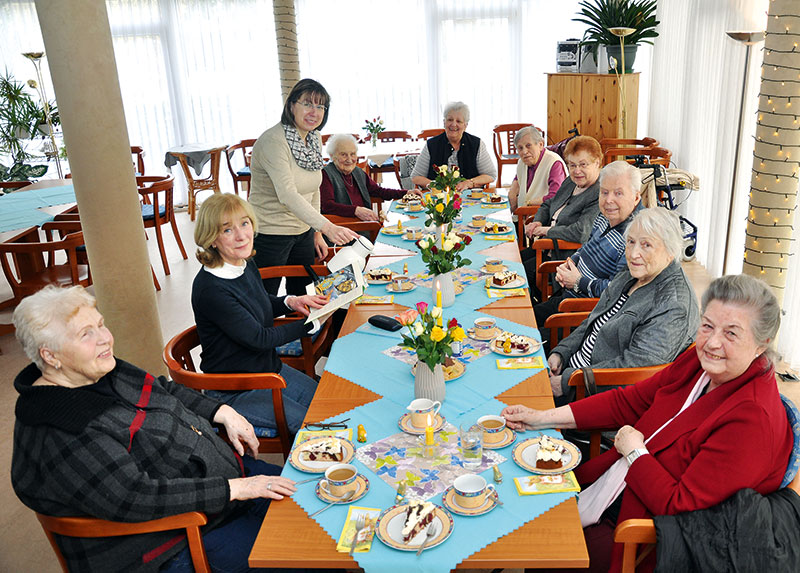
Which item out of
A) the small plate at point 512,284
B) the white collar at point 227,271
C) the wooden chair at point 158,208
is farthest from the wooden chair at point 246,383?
the wooden chair at point 158,208

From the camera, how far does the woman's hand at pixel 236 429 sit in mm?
2330

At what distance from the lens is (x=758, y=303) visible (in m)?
1.75

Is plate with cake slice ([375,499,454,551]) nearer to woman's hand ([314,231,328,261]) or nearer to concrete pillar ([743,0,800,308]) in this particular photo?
woman's hand ([314,231,328,261])

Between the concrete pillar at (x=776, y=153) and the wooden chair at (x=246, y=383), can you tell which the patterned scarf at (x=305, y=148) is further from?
the concrete pillar at (x=776, y=153)

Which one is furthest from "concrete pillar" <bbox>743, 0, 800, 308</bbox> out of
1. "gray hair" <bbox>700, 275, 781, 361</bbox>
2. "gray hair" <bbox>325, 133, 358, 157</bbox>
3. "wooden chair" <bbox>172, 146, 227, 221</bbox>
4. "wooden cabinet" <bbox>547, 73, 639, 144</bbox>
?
"wooden chair" <bbox>172, 146, 227, 221</bbox>

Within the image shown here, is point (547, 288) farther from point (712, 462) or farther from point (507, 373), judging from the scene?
point (712, 462)

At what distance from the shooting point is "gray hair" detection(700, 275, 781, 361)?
5.71ft

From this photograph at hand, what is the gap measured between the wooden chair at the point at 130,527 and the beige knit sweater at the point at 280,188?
2.07 m

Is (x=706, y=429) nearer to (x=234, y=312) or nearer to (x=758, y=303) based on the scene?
(x=758, y=303)

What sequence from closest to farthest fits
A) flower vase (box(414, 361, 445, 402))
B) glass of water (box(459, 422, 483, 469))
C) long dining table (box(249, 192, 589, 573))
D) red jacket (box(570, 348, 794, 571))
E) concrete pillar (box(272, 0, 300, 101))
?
long dining table (box(249, 192, 589, 573)) < red jacket (box(570, 348, 794, 571)) < glass of water (box(459, 422, 483, 469)) < flower vase (box(414, 361, 445, 402)) < concrete pillar (box(272, 0, 300, 101))

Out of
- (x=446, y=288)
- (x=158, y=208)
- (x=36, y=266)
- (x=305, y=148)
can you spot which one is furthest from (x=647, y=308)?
(x=36, y=266)

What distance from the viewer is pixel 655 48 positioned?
24.6 feet

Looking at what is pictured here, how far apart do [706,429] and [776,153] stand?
248cm

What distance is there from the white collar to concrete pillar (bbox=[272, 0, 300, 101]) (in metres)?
5.46
